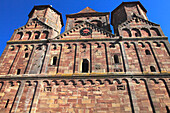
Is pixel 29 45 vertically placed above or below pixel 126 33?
below

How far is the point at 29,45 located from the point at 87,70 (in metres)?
6.99

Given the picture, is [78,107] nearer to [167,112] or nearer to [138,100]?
[138,100]

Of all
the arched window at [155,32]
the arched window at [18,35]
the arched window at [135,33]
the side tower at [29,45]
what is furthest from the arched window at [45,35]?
the arched window at [155,32]

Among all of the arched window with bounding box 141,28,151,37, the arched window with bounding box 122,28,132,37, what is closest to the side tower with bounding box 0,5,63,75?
the arched window with bounding box 122,28,132,37

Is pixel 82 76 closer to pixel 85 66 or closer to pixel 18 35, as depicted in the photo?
pixel 85 66

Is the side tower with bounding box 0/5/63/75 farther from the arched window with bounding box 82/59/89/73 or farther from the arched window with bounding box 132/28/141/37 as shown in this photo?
the arched window with bounding box 132/28/141/37

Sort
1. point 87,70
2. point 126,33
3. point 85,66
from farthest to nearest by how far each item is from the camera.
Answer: point 126,33 → point 85,66 → point 87,70

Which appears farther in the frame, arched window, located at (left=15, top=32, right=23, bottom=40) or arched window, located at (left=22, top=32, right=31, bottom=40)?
arched window, located at (left=15, top=32, right=23, bottom=40)

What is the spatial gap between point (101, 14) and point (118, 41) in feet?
29.3

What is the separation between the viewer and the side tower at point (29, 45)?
14.3m

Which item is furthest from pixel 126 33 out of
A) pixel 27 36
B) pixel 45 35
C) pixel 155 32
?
Result: pixel 27 36

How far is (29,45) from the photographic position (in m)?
16.5

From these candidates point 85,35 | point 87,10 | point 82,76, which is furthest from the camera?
point 87,10

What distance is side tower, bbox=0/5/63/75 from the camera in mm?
14320
